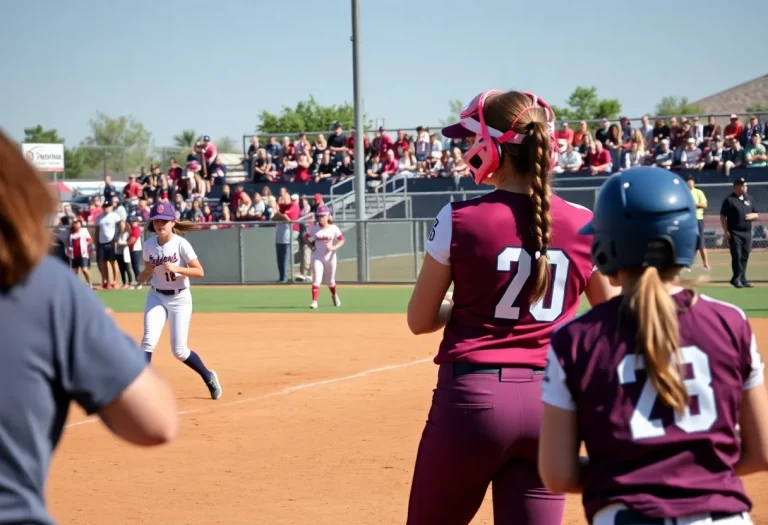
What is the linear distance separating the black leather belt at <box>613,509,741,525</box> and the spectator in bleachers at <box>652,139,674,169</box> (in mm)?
30096

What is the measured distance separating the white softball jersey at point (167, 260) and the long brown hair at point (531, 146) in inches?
329

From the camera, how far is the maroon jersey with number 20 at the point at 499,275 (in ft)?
12.8

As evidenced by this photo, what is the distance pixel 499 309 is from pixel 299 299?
22059 mm

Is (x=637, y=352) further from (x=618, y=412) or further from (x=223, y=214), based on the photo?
(x=223, y=214)

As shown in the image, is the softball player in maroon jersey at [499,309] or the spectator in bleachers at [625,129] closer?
the softball player in maroon jersey at [499,309]

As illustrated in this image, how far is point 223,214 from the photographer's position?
3384 cm

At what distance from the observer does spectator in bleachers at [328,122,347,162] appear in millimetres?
38562

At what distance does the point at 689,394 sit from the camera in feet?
8.80

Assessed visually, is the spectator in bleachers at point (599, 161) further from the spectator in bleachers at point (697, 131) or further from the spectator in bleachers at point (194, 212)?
the spectator in bleachers at point (194, 212)

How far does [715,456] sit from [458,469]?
1.29 m

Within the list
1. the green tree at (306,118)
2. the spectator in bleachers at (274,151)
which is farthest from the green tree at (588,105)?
the spectator in bleachers at (274,151)

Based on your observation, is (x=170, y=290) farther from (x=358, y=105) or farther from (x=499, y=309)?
(x=358, y=105)

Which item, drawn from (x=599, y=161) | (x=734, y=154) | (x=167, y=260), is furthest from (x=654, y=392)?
(x=599, y=161)

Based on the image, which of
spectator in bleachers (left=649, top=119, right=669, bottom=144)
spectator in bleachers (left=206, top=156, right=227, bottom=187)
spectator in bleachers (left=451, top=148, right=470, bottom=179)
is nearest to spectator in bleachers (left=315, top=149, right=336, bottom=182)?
spectator in bleachers (left=206, top=156, right=227, bottom=187)
